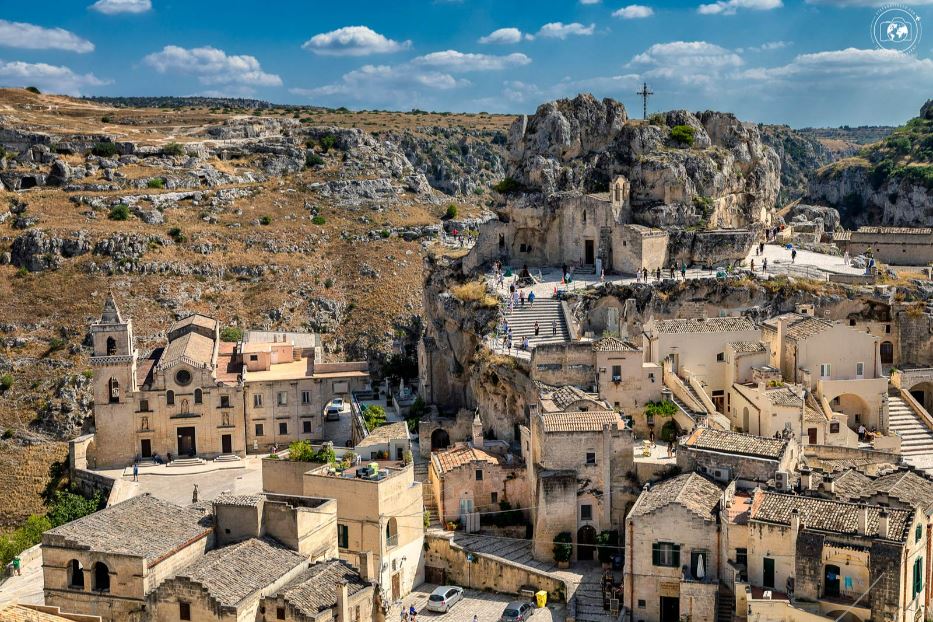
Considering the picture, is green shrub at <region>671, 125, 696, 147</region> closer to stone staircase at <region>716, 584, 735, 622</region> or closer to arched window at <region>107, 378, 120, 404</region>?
stone staircase at <region>716, 584, 735, 622</region>

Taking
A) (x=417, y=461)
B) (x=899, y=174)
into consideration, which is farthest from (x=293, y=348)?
(x=899, y=174)

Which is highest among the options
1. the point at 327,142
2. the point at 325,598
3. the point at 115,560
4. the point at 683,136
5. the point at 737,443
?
the point at 327,142

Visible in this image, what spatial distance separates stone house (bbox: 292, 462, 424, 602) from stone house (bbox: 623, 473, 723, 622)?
8688 millimetres

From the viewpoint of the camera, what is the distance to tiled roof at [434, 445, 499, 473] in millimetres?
43000

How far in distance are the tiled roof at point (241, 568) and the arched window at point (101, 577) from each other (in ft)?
9.17

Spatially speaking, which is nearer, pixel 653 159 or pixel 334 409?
pixel 653 159

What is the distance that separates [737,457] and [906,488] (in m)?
Result: 5.68

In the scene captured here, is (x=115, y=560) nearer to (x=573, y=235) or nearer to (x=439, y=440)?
(x=439, y=440)

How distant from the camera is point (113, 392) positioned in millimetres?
54781

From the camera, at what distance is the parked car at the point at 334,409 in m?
60.0

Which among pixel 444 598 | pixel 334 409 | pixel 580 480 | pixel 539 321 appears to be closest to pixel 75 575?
pixel 444 598

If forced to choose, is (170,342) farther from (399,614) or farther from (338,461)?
(399,614)

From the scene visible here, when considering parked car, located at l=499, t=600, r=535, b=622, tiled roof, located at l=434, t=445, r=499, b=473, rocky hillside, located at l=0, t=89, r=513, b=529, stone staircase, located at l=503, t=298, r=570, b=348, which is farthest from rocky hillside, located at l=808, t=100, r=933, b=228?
parked car, located at l=499, t=600, r=535, b=622

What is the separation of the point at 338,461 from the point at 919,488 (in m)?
22.0
